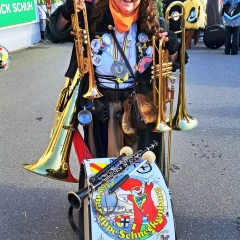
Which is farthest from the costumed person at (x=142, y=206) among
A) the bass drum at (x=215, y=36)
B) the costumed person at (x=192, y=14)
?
the bass drum at (x=215, y=36)

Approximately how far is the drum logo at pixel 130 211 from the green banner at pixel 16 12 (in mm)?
7376

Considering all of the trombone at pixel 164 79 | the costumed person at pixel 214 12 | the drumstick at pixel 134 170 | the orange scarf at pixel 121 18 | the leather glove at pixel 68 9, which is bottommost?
the costumed person at pixel 214 12

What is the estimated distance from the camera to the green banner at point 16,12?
825 centimetres

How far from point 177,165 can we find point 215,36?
6.03 metres

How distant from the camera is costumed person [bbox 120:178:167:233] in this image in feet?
5.58

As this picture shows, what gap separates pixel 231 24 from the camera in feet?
25.7

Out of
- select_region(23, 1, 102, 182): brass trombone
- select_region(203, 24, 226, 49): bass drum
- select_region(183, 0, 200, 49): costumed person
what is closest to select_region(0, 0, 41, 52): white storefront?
select_region(183, 0, 200, 49): costumed person

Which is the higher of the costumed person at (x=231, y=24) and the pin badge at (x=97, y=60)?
the pin badge at (x=97, y=60)

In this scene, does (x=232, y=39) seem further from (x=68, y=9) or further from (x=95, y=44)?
(x=68, y=9)

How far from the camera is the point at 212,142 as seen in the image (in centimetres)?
389

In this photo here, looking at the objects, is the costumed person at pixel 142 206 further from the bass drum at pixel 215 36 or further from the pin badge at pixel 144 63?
the bass drum at pixel 215 36

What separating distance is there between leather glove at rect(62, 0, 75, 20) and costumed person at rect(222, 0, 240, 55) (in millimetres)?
6393

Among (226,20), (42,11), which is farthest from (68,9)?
(42,11)

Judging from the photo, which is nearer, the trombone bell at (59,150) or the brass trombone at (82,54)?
the brass trombone at (82,54)
